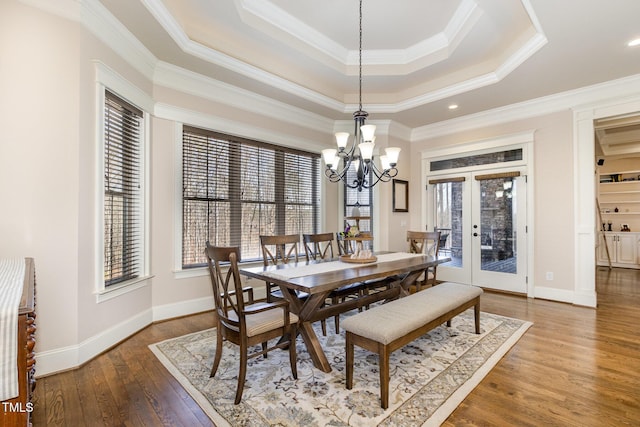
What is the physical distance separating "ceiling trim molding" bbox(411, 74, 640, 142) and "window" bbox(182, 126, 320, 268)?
7.76 ft

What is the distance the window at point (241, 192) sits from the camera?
12.0ft

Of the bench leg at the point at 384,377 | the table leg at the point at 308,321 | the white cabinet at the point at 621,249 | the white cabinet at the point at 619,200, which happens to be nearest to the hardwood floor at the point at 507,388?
the bench leg at the point at 384,377

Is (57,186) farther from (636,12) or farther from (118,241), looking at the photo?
(636,12)

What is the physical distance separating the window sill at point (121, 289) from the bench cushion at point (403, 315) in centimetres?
216

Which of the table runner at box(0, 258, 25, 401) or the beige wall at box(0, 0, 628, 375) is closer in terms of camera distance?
the table runner at box(0, 258, 25, 401)

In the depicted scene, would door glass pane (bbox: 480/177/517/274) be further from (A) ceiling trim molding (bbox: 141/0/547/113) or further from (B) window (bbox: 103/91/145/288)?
(B) window (bbox: 103/91/145/288)

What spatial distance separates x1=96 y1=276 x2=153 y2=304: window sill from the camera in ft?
8.65

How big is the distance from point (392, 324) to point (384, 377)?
33 cm

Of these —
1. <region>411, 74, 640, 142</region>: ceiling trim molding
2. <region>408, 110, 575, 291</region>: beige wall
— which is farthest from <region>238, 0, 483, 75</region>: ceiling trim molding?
<region>408, 110, 575, 291</region>: beige wall

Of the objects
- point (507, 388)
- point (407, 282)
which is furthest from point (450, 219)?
point (507, 388)

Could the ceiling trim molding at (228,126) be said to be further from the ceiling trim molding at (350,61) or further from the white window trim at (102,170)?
the ceiling trim molding at (350,61)

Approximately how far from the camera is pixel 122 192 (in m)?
2.97

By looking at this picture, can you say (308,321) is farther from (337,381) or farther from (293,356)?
(337,381)

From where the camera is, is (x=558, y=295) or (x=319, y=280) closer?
(x=319, y=280)
